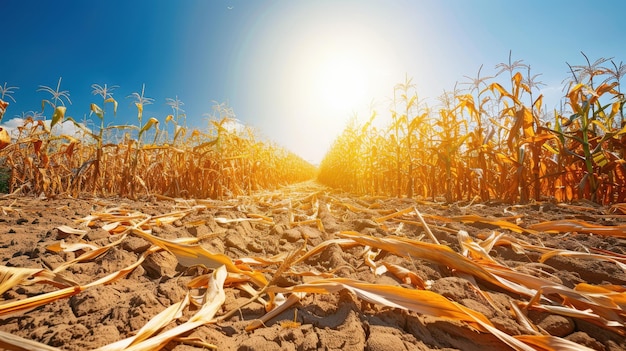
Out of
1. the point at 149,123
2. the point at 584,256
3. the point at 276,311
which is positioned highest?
the point at 149,123

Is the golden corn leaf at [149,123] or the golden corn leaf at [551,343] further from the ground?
the golden corn leaf at [149,123]

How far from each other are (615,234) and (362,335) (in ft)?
5.68

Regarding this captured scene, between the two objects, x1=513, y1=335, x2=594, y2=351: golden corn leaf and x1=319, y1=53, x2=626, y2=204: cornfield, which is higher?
x1=319, y1=53, x2=626, y2=204: cornfield

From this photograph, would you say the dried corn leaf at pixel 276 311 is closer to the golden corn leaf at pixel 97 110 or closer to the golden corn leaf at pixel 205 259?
the golden corn leaf at pixel 205 259

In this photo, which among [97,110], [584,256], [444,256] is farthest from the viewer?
[97,110]

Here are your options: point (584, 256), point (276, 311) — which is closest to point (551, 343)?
point (276, 311)

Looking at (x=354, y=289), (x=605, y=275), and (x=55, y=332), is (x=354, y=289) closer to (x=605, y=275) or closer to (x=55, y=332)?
(x=55, y=332)

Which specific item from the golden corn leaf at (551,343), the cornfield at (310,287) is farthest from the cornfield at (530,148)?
the golden corn leaf at (551,343)

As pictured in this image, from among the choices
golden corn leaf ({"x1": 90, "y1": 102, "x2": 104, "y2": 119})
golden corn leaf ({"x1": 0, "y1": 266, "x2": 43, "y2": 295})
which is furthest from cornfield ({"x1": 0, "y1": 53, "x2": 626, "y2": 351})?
golden corn leaf ({"x1": 90, "y1": 102, "x2": 104, "y2": 119})

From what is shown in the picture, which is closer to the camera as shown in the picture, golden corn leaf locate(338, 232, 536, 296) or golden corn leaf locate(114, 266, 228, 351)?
golden corn leaf locate(114, 266, 228, 351)

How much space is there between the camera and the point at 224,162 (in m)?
4.68

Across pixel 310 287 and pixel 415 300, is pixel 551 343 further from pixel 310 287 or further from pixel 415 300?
pixel 310 287

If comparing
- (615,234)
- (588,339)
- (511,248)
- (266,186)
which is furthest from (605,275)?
(266,186)

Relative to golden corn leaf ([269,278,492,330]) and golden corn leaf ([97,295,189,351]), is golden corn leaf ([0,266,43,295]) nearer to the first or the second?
golden corn leaf ([97,295,189,351])
